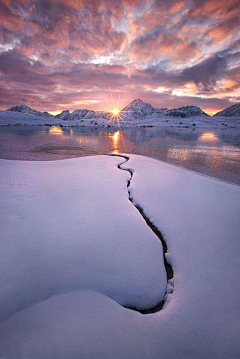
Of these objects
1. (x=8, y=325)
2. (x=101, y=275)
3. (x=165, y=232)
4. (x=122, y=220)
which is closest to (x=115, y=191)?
(x=122, y=220)

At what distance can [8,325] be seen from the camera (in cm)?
181

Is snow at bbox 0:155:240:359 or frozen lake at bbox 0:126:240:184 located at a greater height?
frozen lake at bbox 0:126:240:184

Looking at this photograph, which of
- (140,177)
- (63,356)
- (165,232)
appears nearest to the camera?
(63,356)

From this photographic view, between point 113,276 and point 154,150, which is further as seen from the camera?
point 154,150

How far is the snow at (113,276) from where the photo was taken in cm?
175

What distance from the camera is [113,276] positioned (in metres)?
2.60

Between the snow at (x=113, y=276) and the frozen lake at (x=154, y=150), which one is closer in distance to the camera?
the snow at (x=113, y=276)

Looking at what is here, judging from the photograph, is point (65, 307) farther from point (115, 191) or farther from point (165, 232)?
point (115, 191)

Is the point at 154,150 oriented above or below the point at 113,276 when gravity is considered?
above

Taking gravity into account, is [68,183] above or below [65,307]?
above

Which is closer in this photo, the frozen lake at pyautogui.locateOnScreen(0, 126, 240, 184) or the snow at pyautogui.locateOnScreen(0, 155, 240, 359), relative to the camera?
the snow at pyautogui.locateOnScreen(0, 155, 240, 359)

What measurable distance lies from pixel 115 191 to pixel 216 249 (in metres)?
3.39

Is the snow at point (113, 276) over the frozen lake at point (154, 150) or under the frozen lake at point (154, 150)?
under

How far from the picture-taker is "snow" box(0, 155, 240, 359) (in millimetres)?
1746
